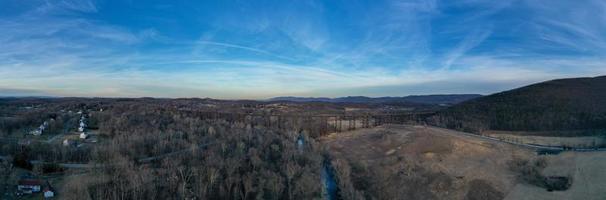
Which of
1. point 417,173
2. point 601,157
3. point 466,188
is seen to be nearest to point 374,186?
point 417,173

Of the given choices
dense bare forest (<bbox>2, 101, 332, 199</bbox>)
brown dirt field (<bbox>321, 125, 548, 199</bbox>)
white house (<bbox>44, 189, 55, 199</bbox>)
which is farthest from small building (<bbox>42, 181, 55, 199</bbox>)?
brown dirt field (<bbox>321, 125, 548, 199</bbox>)

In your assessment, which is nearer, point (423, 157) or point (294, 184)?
point (294, 184)

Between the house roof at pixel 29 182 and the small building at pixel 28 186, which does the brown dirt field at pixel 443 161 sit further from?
the house roof at pixel 29 182

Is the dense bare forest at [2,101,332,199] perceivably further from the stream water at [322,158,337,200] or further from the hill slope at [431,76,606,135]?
the hill slope at [431,76,606,135]

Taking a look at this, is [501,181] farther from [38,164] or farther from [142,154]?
[38,164]

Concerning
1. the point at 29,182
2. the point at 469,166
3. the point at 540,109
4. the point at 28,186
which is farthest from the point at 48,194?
the point at 540,109
